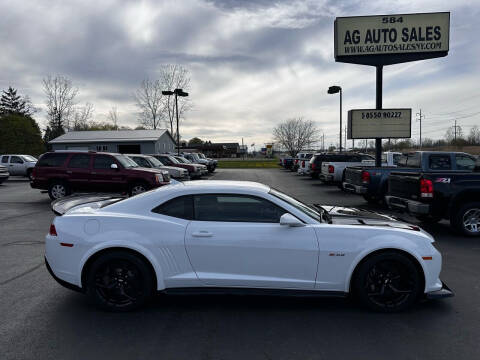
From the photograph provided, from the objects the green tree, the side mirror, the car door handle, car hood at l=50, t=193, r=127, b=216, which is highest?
the green tree

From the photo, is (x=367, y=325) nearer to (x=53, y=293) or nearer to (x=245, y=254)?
(x=245, y=254)

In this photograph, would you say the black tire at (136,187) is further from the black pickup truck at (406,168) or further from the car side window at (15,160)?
the car side window at (15,160)

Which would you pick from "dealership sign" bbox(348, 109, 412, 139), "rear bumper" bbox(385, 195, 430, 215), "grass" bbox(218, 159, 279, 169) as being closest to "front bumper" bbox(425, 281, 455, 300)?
"rear bumper" bbox(385, 195, 430, 215)

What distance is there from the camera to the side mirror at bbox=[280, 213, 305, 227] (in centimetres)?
349

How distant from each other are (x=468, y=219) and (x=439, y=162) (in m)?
1.91

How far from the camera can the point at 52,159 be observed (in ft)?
40.9

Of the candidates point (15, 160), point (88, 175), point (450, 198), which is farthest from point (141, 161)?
point (450, 198)

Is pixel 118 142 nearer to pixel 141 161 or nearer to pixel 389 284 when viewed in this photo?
pixel 141 161

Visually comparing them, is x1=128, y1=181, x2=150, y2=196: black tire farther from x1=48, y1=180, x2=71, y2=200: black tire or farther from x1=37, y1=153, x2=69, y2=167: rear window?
x1=37, y1=153, x2=69, y2=167: rear window

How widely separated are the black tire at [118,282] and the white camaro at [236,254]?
0.04ft

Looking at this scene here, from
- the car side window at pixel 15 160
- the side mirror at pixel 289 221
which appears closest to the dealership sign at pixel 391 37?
the side mirror at pixel 289 221

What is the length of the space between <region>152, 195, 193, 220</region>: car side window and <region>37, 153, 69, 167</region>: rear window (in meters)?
10.4

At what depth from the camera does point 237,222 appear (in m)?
3.68

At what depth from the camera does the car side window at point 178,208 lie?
372 centimetres
